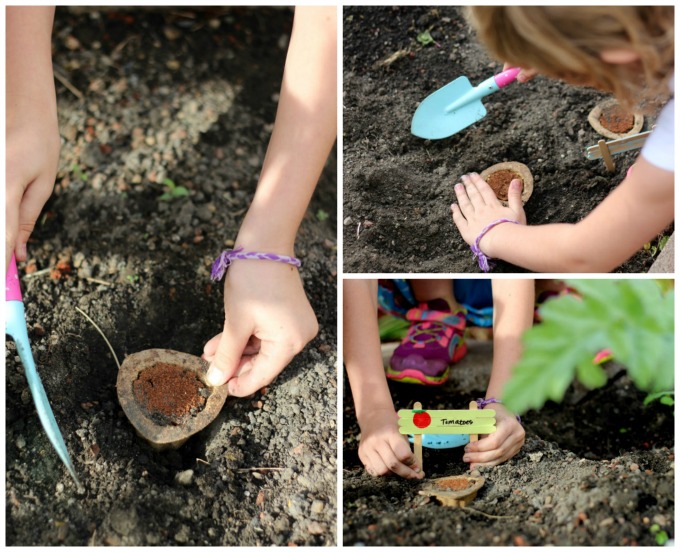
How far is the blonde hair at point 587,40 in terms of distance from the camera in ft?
3.40

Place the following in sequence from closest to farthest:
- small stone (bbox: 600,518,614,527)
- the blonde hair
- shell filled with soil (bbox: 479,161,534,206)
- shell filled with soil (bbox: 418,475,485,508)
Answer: the blonde hair → small stone (bbox: 600,518,614,527) → shell filled with soil (bbox: 418,475,485,508) → shell filled with soil (bbox: 479,161,534,206)

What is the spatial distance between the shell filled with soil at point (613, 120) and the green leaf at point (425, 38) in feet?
1.58

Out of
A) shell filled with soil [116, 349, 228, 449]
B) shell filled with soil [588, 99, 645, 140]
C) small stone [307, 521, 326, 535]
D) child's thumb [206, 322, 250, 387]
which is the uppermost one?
shell filled with soil [588, 99, 645, 140]

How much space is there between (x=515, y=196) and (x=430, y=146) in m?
0.26

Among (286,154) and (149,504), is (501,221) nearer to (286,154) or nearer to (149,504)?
(286,154)

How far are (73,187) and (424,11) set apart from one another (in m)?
1.12

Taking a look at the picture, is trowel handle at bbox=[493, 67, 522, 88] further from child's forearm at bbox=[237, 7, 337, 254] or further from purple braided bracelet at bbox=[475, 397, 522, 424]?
purple braided bracelet at bbox=[475, 397, 522, 424]

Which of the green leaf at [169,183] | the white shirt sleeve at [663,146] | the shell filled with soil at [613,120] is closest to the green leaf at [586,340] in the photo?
the white shirt sleeve at [663,146]

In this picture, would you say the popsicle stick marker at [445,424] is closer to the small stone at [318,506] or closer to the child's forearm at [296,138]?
the small stone at [318,506]

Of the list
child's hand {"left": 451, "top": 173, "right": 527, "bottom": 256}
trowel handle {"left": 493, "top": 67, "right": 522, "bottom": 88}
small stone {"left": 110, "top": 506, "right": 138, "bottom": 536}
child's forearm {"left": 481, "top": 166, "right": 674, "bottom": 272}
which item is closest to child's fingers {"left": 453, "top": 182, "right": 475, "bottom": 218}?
child's hand {"left": 451, "top": 173, "right": 527, "bottom": 256}

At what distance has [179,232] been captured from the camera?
72.1 inches

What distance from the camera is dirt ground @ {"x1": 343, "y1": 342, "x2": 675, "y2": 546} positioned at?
1151 mm

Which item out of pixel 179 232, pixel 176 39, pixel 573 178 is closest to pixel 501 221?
pixel 573 178

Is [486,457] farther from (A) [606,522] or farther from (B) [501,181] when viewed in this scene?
(B) [501,181]
